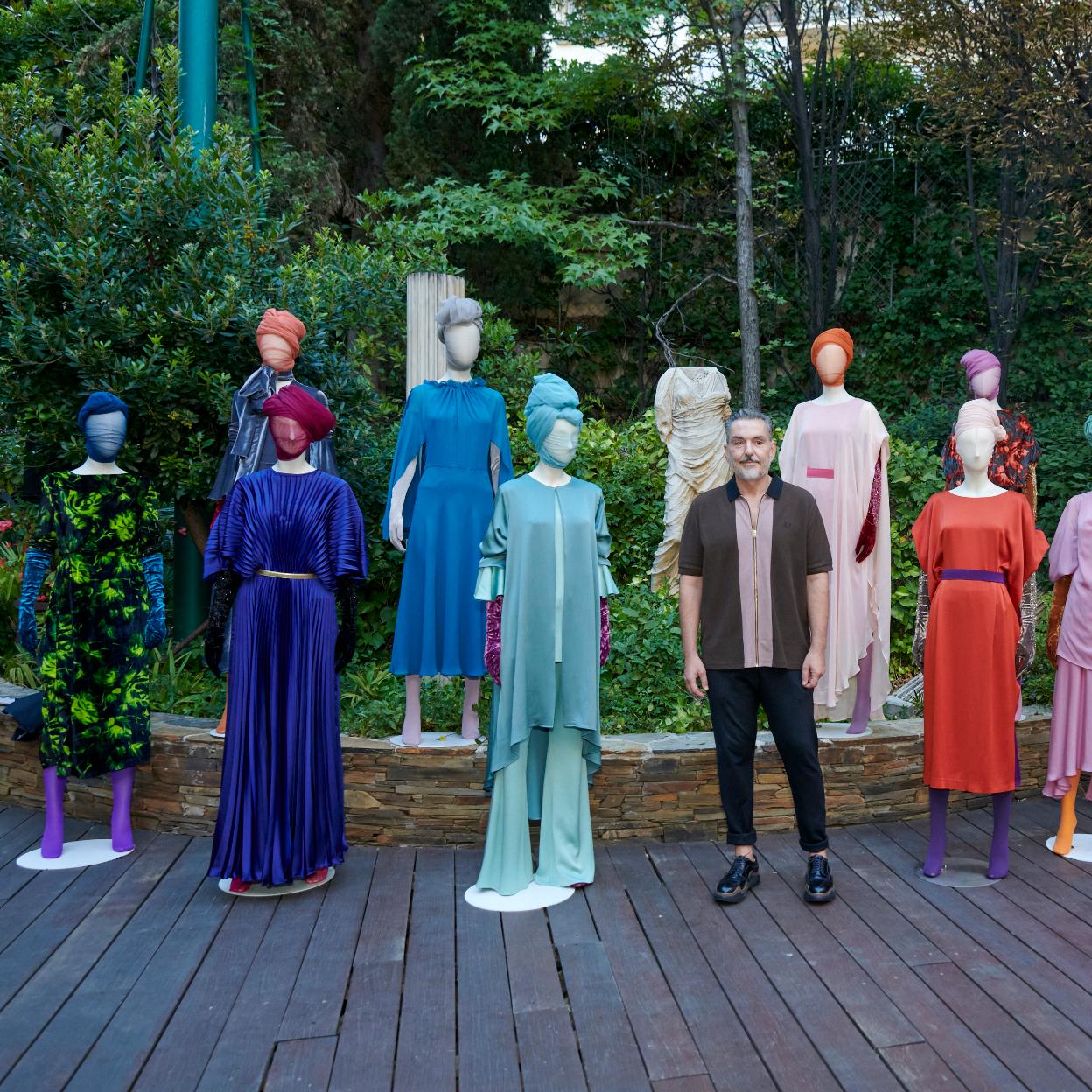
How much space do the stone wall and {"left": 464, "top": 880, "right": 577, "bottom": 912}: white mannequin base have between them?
52 centimetres

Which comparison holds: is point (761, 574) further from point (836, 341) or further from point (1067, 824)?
point (1067, 824)

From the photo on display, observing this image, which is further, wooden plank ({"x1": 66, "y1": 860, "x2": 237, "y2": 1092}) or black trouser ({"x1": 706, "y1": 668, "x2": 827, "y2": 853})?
black trouser ({"x1": 706, "y1": 668, "x2": 827, "y2": 853})

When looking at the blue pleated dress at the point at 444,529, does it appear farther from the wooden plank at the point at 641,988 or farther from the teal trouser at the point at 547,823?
the wooden plank at the point at 641,988

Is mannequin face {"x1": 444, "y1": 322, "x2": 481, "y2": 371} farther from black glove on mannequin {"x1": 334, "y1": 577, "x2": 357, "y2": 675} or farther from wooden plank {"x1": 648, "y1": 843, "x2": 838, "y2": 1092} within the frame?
wooden plank {"x1": 648, "y1": 843, "x2": 838, "y2": 1092}

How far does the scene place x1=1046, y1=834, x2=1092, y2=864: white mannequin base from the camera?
420 cm

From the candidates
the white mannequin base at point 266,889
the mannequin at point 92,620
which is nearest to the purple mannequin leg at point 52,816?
the mannequin at point 92,620

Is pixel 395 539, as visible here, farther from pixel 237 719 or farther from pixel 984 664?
pixel 984 664

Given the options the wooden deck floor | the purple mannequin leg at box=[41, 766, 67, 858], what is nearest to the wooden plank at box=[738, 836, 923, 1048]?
the wooden deck floor

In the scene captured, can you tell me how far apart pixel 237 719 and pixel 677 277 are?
11.7m

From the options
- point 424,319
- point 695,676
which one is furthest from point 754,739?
point 424,319

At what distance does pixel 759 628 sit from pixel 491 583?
1004 mm

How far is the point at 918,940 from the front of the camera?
3420mm

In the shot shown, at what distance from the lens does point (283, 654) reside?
146 inches

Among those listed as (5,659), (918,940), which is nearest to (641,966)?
(918,940)
